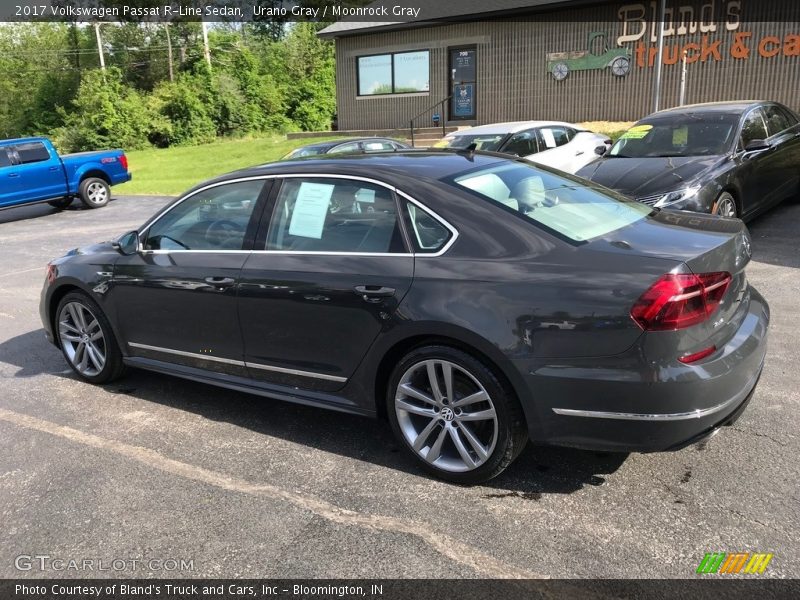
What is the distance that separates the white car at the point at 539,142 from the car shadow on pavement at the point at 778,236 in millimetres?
3177

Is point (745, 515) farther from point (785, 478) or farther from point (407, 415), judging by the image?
point (407, 415)

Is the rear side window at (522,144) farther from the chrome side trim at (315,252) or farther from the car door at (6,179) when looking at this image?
the car door at (6,179)

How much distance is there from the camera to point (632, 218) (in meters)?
3.64

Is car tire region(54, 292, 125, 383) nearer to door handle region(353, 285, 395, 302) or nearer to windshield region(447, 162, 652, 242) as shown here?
door handle region(353, 285, 395, 302)

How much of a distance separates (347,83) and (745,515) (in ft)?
77.6

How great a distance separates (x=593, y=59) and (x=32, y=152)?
1509cm

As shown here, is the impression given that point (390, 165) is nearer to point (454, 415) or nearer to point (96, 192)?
point (454, 415)

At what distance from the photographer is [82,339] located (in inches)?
196

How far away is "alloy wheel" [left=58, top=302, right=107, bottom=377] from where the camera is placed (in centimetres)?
489

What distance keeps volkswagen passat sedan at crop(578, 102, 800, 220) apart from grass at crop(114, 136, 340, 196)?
12536 millimetres

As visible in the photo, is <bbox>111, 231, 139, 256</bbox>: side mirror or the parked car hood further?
the parked car hood

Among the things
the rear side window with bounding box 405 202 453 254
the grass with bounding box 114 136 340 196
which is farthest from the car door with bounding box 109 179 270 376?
the grass with bounding box 114 136 340 196

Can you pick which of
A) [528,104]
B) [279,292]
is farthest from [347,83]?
[279,292]

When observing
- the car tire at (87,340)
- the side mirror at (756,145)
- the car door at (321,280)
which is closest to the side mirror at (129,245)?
the car tire at (87,340)
